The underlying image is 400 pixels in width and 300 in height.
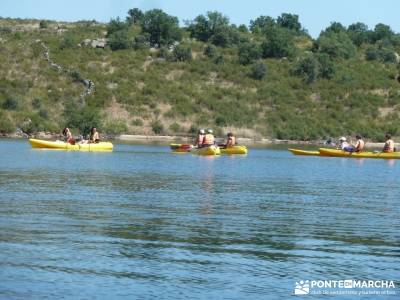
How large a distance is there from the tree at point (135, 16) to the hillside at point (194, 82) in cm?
117

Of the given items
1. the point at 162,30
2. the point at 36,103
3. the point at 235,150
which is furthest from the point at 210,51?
the point at 235,150

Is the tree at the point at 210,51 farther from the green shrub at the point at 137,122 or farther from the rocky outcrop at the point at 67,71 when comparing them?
the green shrub at the point at 137,122

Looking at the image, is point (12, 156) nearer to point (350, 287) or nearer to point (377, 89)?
point (350, 287)

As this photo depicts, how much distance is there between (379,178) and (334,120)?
4580 cm

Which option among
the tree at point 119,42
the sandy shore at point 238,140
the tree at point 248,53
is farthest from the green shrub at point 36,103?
the tree at point 248,53

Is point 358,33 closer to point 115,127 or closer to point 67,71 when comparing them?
point 67,71

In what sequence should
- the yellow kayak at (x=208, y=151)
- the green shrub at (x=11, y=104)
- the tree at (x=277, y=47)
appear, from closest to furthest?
1. the yellow kayak at (x=208, y=151)
2. the green shrub at (x=11, y=104)
3. the tree at (x=277, y=47)

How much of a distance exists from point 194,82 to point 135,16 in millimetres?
24809

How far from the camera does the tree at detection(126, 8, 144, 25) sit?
10824 cm

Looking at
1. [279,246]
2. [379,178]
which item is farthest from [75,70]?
[279,246]

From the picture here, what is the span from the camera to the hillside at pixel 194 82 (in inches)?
3172

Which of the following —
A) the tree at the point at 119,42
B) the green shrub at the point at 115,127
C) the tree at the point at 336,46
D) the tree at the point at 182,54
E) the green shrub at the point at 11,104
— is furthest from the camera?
the tree at the point at 336,46

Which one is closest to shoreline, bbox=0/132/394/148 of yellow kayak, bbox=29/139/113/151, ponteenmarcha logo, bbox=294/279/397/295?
yellow kayak, bbox=29/139/113/151

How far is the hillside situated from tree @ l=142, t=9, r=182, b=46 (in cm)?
30
